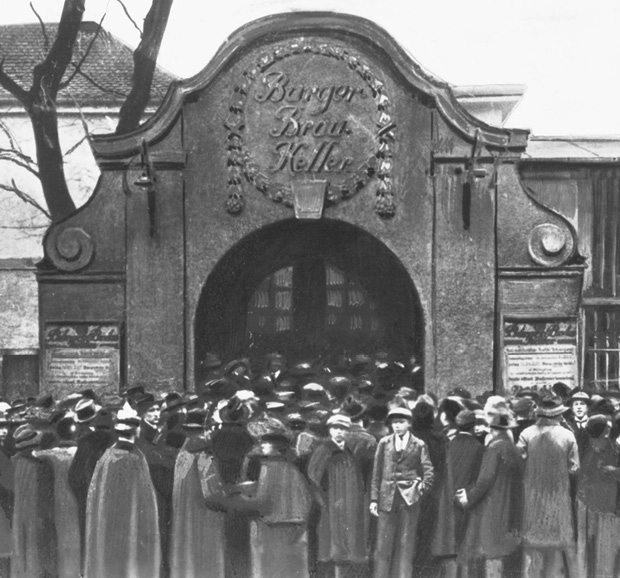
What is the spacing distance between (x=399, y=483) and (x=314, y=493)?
61cm

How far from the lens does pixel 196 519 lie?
902 centimetres

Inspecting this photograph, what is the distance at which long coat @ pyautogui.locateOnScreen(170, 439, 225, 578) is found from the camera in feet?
29.1

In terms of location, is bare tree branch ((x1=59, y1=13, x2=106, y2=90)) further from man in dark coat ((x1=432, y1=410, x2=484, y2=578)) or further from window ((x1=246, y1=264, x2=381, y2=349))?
man in dark coat ((x1=432, y1=410, x2=484, y2=578))

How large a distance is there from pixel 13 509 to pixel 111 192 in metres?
3.00

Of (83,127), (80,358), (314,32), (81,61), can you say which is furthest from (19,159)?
(314,32)

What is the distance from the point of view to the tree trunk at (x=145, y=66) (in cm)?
1049

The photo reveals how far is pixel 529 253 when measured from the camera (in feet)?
35.9

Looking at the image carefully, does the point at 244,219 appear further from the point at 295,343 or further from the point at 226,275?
the point at 295,343

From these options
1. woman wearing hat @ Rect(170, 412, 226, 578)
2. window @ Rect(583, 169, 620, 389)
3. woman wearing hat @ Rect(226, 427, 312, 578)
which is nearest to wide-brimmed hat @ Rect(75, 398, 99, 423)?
woman wearing hat @ Rect(170, 412, 226, 578)

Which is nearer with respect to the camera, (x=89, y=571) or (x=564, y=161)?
(x=89, y=571)

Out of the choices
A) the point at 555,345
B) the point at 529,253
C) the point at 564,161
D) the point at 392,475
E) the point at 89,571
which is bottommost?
the point at 89,571

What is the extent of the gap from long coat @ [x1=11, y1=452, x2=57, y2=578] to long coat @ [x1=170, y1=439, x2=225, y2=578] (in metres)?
0.96

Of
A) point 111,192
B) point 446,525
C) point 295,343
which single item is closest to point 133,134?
point 111,192

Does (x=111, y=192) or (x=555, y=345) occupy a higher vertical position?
(x=111, y=192)
